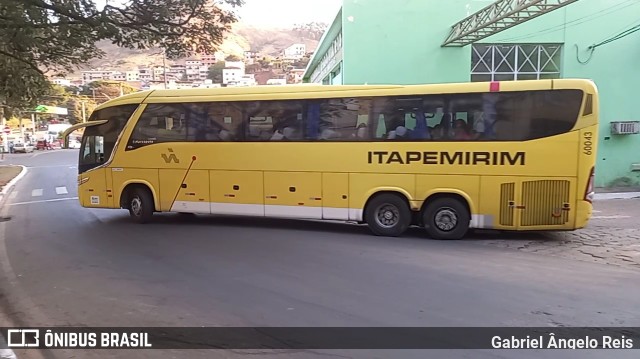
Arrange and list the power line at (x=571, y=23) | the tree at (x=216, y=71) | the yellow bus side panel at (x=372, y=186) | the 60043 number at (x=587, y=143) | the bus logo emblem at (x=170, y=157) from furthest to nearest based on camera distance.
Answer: the tree at (x=216, y=71) < the power line at (x=571, y=23) < the bus logo emblem at (x=170, y=157) < the yellow bus side panel at (x=372, y=186) < the 60043 number at (x=587, y=143)

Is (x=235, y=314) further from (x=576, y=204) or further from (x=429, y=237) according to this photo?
(x=576, y=204)

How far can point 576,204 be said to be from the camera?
895 centimetres

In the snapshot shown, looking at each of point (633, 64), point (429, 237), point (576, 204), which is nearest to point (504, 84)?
point (576, 204)

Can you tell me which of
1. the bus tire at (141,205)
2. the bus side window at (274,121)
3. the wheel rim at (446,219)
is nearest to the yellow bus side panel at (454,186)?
the wheel rim at (446,219)

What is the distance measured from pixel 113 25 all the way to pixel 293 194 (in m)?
5.33

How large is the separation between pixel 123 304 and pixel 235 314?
1.38 metres

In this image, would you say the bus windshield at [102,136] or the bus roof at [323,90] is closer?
the bus roof at [323,90]

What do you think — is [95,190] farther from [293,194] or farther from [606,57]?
[606,57]

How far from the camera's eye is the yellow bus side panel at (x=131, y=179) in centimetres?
1170

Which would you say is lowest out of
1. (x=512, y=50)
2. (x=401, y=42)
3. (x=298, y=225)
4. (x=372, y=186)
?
(x=298, y=225)

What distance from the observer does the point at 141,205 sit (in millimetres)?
11773

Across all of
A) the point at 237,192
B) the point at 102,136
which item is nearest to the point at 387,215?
the point at 237,192

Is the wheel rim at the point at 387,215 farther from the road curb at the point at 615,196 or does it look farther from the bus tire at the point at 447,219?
the road curb at the point at 615,196

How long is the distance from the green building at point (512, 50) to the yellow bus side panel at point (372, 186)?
8.43m
